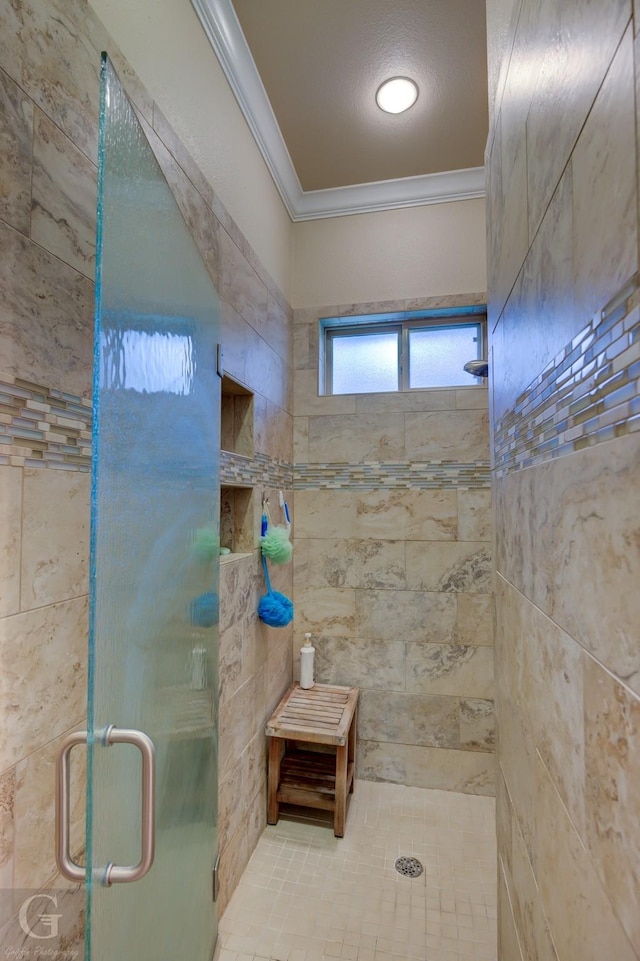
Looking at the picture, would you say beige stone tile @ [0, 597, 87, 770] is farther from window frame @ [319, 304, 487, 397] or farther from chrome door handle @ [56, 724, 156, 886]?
window frame @ [319, 304, 487, 397]

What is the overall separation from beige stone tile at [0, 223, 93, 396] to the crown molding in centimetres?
138

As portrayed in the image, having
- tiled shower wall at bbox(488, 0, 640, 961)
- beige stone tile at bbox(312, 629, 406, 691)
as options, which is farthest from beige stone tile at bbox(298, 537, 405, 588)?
tiled shower wall at bbox(488, 0, 640, 961)

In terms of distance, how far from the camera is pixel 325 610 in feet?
7.79

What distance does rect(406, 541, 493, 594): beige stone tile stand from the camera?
2.21 m

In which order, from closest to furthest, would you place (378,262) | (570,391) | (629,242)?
(629,242) → (570,391) → (378,262)

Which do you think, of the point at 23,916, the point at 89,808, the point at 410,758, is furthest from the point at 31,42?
the point at 410,758

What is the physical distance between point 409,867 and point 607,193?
2220 mm

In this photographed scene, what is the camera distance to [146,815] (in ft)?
2.27

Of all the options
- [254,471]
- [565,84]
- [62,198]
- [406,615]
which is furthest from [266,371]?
[565,84]

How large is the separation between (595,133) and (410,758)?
8.32 ft

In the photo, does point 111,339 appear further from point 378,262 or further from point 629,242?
point 378,262

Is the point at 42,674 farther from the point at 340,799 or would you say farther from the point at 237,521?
the point at 340,799

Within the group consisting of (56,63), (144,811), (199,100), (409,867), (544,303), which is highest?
(199,100)

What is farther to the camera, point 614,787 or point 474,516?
point 474,516
